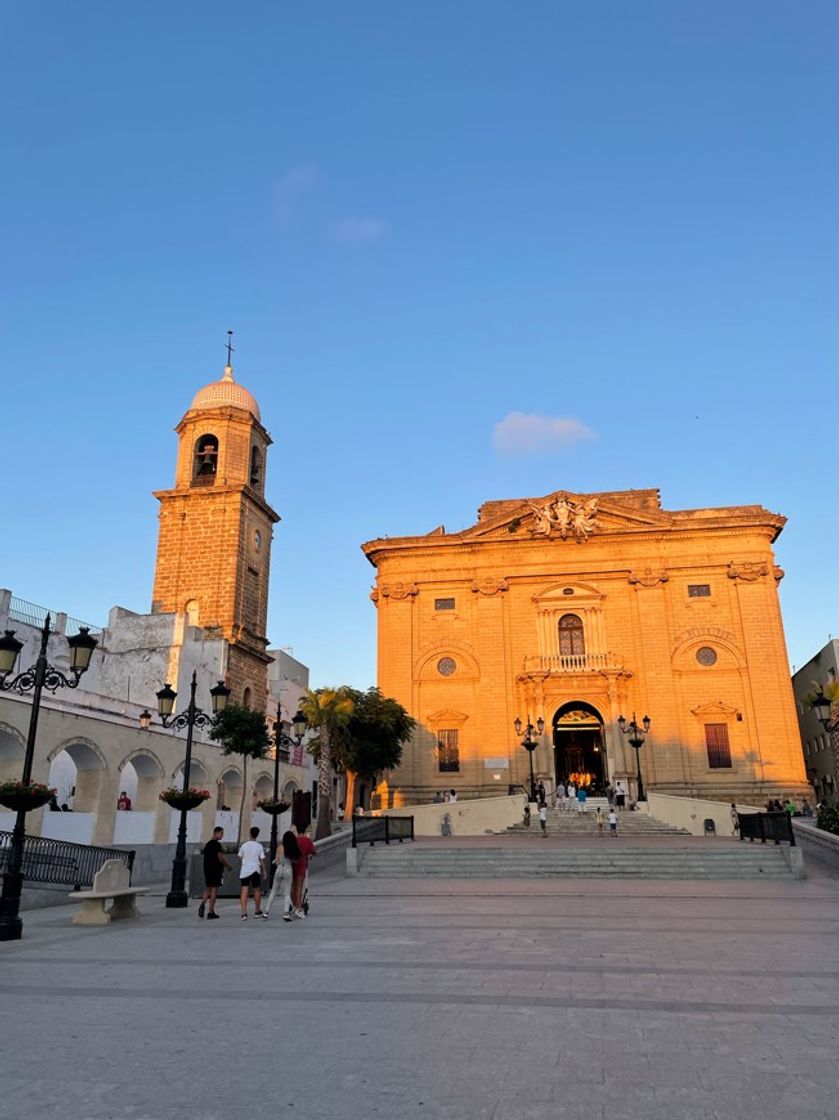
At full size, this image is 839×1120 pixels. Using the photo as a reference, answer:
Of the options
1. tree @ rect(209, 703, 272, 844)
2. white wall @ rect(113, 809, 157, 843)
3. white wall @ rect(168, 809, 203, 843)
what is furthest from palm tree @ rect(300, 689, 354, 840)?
white wall @ rect(113, 809, 157, 843)

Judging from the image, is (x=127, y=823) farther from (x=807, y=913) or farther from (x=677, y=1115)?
(x=677, y=1115)

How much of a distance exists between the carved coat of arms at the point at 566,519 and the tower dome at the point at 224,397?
57.8 ft

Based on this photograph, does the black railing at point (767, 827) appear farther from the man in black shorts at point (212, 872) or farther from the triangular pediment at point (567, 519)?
the triangular pediment at point (567, 519)

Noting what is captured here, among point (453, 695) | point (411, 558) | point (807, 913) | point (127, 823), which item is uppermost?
point (411, 558)

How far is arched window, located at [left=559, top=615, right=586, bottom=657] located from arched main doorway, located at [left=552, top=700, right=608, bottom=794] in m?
2.75

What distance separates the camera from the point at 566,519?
1781 inches

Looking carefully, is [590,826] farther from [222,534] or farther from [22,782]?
[22,782]

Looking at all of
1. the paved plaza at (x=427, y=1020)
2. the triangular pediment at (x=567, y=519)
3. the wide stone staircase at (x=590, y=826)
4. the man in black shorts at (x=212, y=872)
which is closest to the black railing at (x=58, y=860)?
the man in black shorts at (x=212, y=872)

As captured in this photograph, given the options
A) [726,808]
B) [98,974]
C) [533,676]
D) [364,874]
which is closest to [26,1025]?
[98,974]

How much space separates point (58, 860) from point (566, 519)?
32860 mm

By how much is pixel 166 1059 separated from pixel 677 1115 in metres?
3.41

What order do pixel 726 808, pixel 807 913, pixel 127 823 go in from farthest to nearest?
pixel 726 808, pixel 127 823, pixel 807 913

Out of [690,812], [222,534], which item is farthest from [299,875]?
[222,534]

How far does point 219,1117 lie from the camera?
459 cm
